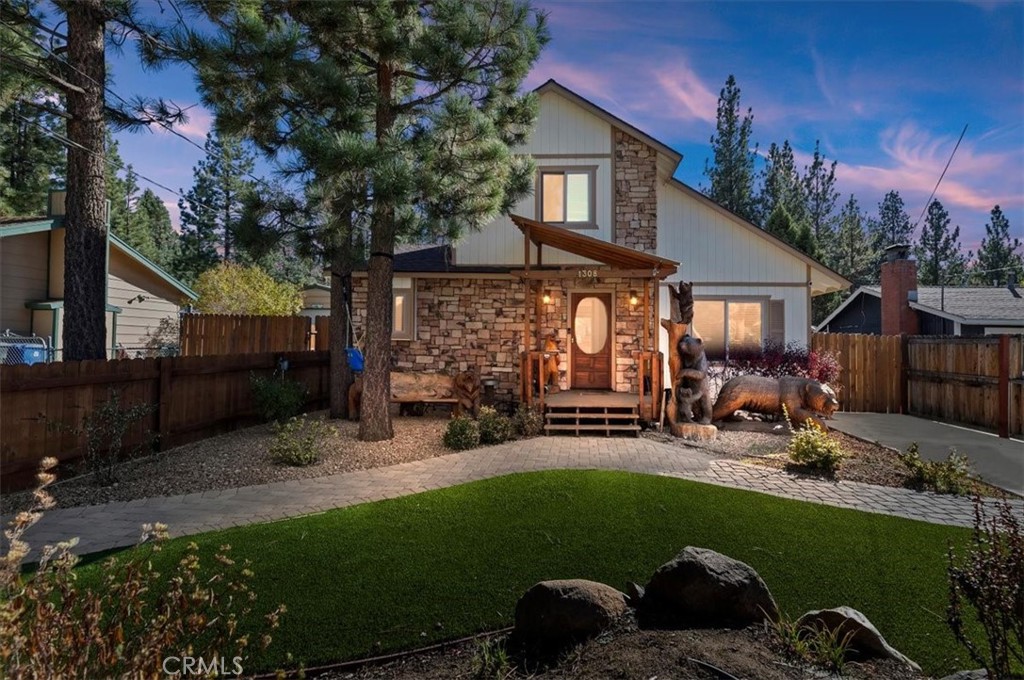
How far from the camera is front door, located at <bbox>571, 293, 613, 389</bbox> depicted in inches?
473

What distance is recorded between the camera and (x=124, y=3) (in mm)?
7242

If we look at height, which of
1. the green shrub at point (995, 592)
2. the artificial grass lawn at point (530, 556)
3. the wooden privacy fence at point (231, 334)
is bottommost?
the artificial grass lawn at point (530, 556)

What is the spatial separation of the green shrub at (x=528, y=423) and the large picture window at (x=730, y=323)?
5046 mm

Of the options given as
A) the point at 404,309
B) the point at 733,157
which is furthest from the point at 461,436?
the point at 733,157

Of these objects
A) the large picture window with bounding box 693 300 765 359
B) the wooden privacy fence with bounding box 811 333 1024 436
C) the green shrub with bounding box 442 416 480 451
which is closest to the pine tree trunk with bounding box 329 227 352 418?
the green shrub with bounding box 442 416 480 451

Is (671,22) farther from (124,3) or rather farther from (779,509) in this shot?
(124,3)

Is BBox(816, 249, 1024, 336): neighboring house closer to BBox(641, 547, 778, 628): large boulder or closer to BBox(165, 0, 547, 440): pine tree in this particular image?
BBox(165, 0, 547, 440): pine tree

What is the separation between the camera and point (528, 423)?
30.7ft

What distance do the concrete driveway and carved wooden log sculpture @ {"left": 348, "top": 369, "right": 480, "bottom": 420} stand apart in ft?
24.0

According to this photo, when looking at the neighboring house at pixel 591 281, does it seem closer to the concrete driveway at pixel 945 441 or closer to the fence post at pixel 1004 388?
the concrete driveway at pixel 945 441

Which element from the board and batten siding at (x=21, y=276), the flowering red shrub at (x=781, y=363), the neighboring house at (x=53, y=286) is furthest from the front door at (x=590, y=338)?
the board and batten siding at (x=21, y=276)

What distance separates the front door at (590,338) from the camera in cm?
1202

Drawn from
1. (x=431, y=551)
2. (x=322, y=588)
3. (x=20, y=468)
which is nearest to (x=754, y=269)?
(x=431, y=551)

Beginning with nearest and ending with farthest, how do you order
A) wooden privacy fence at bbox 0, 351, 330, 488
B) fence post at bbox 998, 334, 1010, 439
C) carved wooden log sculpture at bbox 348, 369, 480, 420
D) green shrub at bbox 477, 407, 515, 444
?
wooden privacy fence at bbox 0, 351, 330, 488
green shrub at bbox 477, 407, 515, 444
fence post at bbox 998, 334, 1010, 439
carved wooden log sculpture at bbox 348, 369, 480, 420
